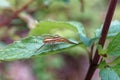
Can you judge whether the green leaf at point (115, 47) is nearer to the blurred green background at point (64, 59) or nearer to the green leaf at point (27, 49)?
the green leaf at point (27, 49)

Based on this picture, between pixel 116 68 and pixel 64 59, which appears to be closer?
pixel 116 68

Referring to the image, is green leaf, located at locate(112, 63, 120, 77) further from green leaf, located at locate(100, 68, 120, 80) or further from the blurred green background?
the blurred green background

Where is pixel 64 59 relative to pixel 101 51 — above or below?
below

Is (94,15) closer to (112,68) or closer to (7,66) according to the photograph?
(7,66)

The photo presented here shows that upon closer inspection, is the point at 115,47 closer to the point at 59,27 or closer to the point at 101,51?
the point at 101,51

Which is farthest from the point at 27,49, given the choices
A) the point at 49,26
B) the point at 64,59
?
the point at 64,59

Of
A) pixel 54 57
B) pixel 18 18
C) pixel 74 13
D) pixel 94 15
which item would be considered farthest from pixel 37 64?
pixel 18 18

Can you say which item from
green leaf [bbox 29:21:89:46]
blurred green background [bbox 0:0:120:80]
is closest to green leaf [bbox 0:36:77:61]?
green leaf [bbox 29:21:89:46]
